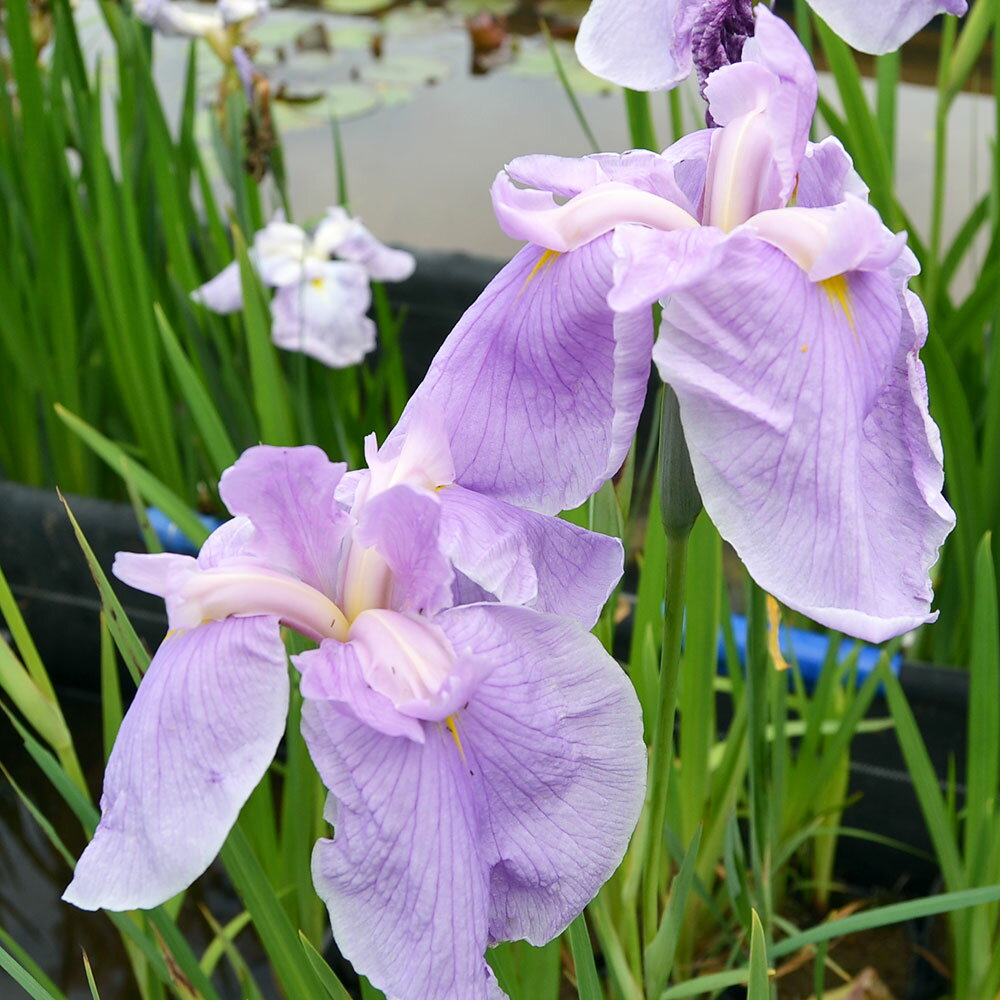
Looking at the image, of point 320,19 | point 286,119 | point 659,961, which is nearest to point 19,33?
point 659,961

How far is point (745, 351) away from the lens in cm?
38

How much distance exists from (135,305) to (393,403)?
38 centimetres

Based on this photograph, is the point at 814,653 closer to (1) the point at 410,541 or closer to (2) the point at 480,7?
(1) the point at 410,541

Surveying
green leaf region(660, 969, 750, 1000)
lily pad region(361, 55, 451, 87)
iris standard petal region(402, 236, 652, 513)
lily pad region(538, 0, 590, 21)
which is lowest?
green leaf region(660, 969, 750, 1000)

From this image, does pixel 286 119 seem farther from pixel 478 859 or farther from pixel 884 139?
pixel 478 859

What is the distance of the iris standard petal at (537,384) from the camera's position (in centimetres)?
42

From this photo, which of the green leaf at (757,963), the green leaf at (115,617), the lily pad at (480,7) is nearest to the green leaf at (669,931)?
the green leaf at (757,963)

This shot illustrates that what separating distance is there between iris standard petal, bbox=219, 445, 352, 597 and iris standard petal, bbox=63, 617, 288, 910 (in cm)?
3

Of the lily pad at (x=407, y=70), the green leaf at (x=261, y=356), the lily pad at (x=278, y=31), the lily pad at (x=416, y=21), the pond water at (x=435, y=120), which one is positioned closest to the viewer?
the green leaf at (x=261, y=356)

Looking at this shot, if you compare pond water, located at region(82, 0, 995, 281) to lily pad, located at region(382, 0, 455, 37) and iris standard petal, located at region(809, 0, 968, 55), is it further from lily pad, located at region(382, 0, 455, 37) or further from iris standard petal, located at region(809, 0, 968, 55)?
iris standard petal, located at region(809, 0, 968, 55)

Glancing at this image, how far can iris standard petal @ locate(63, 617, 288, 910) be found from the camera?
0.38 m

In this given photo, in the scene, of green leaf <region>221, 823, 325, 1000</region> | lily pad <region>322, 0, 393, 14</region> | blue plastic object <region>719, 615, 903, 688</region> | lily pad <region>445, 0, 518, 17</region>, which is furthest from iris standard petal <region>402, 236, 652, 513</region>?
lily pad <region>322, 0, 393, 14</region>

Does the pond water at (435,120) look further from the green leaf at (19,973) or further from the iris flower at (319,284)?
the green leaf at (19,973)

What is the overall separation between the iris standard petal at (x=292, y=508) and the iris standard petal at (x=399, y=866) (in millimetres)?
69
